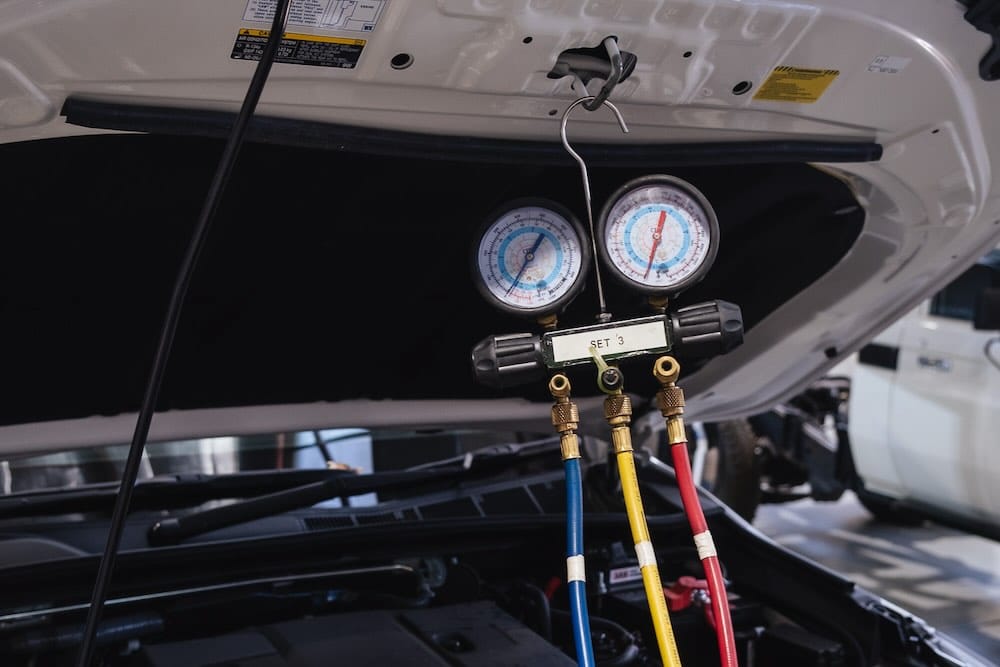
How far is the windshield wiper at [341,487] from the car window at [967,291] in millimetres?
2665

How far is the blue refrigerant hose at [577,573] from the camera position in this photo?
1.21 metres

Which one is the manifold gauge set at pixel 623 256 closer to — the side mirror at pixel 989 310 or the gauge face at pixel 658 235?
the gauge face at pixel 658 235

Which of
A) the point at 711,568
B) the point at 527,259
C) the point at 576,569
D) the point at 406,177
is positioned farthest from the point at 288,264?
the point at 711,568

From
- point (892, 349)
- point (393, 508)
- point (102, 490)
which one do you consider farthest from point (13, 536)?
point (892, 349)

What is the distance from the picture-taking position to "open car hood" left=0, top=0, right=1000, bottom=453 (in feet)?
3.48

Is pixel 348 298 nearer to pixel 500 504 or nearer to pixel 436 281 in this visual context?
pixel 436 281

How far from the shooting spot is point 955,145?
4.66 feet

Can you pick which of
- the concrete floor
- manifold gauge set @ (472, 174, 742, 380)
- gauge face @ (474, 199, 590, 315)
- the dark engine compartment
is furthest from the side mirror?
gauge face @ (474, 199, 590, 315)

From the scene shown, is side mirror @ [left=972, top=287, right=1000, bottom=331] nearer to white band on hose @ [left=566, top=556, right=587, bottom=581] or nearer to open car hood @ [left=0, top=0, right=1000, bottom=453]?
open car hood @ [left=0, top=0, right=1000, bottom=453]

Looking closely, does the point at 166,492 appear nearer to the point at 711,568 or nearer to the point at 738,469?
the point at 711,568

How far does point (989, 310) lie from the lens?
3.52m

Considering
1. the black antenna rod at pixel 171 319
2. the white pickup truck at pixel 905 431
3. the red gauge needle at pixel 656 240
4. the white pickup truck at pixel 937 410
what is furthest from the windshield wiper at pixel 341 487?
the white pickup truck at pixel 937 410

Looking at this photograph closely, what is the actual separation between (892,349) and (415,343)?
3.27 metres

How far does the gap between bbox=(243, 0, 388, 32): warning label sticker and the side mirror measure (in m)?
3.09
